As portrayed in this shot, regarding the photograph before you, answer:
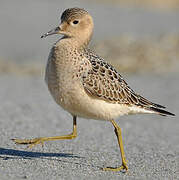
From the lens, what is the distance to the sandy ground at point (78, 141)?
6465mm

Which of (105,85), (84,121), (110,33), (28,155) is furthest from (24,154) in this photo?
(110,33)

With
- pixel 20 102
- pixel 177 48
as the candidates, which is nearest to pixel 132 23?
pixel 177 48

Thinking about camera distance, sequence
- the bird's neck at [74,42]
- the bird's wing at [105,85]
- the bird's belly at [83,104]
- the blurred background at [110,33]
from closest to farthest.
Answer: the bird's belly at [83,104] < the bird's wing at [105,85] < the bird's neck at [74,42] < the blurred background at [110,33]

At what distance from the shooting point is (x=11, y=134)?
26.7ft

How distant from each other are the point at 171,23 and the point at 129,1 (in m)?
5.97

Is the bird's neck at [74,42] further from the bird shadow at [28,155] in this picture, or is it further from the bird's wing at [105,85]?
the bird shadow at [28,155]

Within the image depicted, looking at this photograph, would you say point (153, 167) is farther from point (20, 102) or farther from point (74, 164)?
point (20, 102)

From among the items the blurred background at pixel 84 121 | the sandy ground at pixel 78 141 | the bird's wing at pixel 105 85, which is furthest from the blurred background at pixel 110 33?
the bird's wing at pixel 105 85

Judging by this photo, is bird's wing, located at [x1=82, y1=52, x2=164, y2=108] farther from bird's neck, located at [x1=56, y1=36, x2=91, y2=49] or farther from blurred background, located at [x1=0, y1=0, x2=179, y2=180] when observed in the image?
blurred background, located at [x1=0, y1=0, x2=179, y2=180]

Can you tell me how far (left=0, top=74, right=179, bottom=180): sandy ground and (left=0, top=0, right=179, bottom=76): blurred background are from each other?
214 centimetres

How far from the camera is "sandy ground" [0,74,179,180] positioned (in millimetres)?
6465

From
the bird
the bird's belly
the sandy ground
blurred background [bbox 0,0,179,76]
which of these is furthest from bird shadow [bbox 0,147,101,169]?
blurred background [bbox 0,0,179,76]

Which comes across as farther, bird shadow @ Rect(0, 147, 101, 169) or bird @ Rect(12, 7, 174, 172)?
bird shadow @ Rect(0, 147, 101, 169)

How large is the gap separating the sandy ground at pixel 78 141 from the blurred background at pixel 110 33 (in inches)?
84.1
